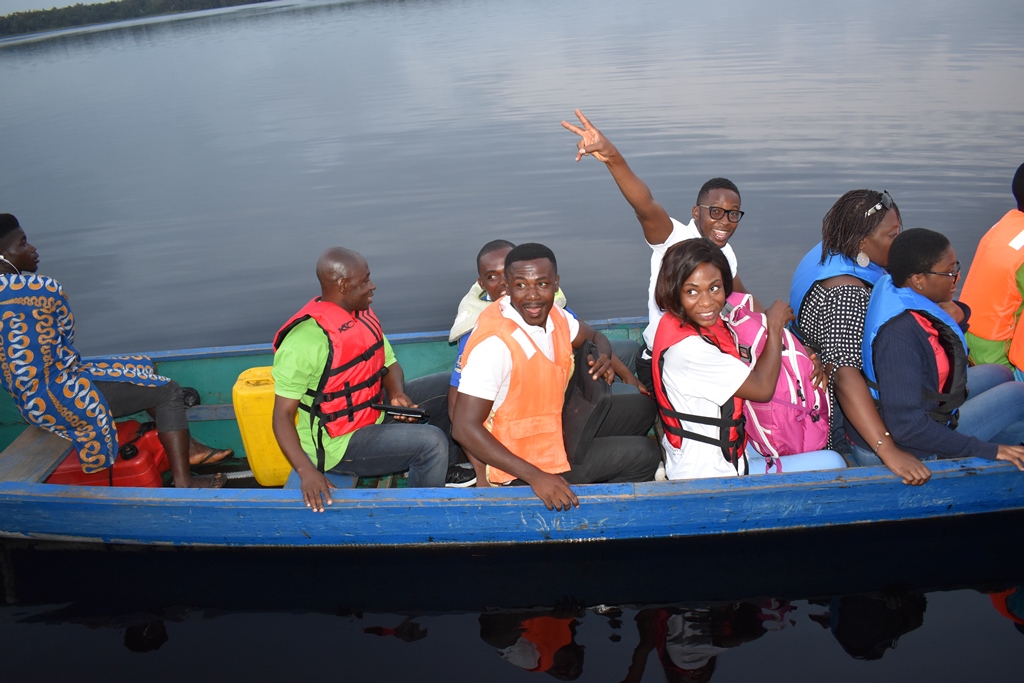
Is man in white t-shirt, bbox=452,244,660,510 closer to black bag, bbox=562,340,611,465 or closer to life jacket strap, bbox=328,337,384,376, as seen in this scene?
black bag, bbox=562,340,611,465

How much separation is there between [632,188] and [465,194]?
750 centimetres

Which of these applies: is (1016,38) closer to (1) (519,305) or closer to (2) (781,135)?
(2) (781,135)

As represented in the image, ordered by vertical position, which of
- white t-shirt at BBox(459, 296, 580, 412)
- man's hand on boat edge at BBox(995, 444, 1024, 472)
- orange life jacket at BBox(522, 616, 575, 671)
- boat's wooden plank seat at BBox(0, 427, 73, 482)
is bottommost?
orange life jacket at BBox(522, 616, 575, 671)

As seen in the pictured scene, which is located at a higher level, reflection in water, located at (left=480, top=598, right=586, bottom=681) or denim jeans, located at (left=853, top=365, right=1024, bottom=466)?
denim jeans, located at (left=853, top=365, right=1024, bottom=466)

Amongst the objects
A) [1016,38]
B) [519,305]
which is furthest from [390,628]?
[1016,38]

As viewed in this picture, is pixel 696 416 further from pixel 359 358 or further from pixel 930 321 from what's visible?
pixel 359 358

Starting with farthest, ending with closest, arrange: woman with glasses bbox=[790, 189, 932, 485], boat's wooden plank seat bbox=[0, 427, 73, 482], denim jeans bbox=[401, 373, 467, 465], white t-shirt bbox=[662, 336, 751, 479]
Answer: denim jeans bbox=[401, 373, 467, 465], boat's wooden plank seat bbox=[0, 427, 73, 482], woman with glasses bbox=[790, 189, 932, 485], white t-shirt bbox=[662, 336, 751, 479]

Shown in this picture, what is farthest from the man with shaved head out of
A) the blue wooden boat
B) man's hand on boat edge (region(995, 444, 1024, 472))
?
man's hand on boat edge (region(995, 444, 1024, 472))

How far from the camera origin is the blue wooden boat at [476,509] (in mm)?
3617

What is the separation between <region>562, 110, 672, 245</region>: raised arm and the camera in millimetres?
3562

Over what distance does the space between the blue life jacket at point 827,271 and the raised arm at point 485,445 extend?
4.49 ft

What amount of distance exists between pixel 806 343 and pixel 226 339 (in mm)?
5491

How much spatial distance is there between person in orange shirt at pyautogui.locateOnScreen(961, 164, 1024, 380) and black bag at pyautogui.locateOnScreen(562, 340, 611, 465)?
1.97m

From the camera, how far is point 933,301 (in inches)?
131
